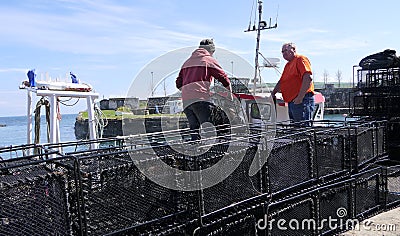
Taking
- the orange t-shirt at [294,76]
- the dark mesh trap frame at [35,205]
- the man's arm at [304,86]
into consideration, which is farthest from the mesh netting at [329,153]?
the dark mesh trap frame at [35,205]

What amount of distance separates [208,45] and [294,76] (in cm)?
198

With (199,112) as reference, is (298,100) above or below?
above

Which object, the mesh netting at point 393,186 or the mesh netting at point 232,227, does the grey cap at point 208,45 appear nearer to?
the mesh netting at point 232,227

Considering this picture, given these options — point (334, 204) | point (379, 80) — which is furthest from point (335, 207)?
point (379, 80)

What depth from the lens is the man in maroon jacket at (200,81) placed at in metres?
4.72

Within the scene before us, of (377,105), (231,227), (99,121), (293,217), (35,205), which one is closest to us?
(35,205)

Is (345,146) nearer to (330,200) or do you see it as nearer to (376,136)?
(330,200)

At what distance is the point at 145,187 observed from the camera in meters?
3.13

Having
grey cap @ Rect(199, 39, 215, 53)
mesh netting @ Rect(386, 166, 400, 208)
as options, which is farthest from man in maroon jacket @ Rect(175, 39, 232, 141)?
mesh netting @ Rect(386, 166, 400, 208)

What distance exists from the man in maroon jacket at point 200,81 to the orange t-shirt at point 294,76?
1825 mm

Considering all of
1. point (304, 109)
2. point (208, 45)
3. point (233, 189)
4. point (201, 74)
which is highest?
point (208, 45)

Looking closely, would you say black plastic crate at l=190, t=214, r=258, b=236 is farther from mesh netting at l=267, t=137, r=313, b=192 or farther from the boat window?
the boat window

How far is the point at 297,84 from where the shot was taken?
6.29 meters

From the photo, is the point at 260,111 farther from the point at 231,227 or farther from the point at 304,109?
the point at 231,227
